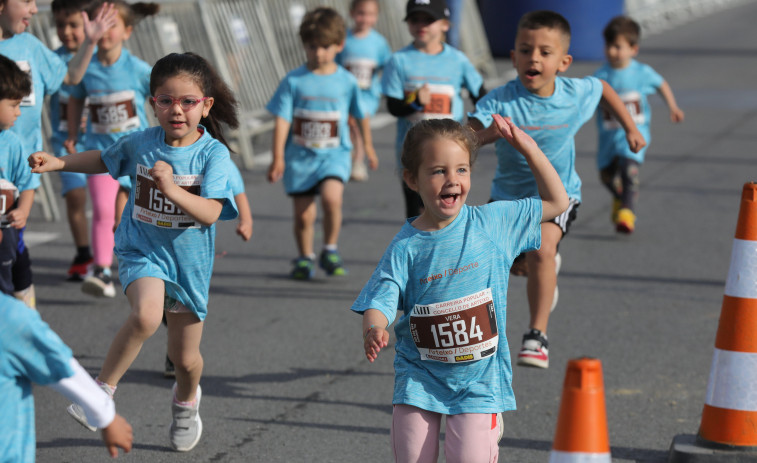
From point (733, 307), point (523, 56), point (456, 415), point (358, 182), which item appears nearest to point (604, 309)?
point (523, 56)

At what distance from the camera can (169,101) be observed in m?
4.48

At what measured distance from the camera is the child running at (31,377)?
9.59ft

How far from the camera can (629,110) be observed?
30.0ft

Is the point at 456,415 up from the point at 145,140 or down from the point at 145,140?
down

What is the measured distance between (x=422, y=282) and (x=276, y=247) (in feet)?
17.0

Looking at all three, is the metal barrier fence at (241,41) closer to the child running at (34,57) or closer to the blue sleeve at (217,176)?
the child running at (34,57)

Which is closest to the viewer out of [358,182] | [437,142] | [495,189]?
[437,142]

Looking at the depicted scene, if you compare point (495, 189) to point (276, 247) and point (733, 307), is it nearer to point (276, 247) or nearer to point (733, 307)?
point (733, 307)

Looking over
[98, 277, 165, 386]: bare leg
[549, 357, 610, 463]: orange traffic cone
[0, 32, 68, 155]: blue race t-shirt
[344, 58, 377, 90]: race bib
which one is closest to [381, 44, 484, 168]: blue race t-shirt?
[0, 32, 68, 155]: blue race t-shirt

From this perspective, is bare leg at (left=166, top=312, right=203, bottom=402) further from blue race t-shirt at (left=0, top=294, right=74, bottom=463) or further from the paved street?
blue race t-shirt at (left=0, top=294, right=74, bottom=463)

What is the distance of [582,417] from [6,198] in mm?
3171

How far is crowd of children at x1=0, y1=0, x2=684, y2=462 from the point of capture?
371 centimetres

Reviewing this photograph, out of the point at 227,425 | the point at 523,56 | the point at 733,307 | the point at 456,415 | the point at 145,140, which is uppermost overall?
the point at 523,56

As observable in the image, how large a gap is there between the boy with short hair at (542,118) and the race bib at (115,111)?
271 centimetres
